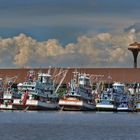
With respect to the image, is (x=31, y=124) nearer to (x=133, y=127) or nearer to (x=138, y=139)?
(x=133, y=127)

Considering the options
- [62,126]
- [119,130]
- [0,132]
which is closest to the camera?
[0,132]

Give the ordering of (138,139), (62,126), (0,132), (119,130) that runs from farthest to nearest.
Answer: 1. (62,126)
2. (119,130)
3. (0,132)
4. (138,139)

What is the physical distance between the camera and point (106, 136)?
117 m

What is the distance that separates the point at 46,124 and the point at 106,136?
97.6 ft

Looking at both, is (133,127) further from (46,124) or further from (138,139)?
(138,139)

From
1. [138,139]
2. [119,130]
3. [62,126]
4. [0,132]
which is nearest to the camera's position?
[138,139]

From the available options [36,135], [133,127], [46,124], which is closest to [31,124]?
[46,124]

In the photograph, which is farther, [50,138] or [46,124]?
[46,124]

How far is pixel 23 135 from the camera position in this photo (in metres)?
117

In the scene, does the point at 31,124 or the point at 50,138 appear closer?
the point at 50,138

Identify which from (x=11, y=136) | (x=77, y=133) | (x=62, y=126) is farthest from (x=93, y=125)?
(x=11, y=136)

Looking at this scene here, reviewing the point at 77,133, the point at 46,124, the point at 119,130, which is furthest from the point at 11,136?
the point at 46,124

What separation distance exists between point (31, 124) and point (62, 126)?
225 inches

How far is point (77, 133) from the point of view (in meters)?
122
